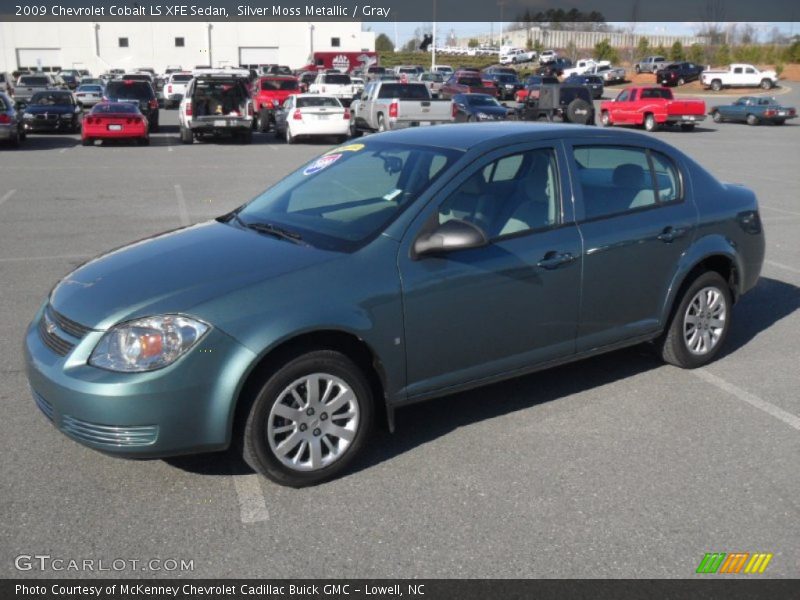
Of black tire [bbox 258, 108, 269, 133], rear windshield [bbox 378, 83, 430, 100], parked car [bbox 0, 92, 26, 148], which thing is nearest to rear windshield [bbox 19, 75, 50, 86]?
black tire [bbox 258, 108, 269, 133]

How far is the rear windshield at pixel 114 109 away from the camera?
918 inches

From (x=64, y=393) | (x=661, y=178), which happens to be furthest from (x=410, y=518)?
(x=661, y=178)

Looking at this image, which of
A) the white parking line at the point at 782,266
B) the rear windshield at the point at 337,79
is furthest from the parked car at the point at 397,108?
the white parking line at the point at 782,266

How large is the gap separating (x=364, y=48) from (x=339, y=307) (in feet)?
293

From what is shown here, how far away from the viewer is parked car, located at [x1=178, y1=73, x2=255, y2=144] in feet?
78.5

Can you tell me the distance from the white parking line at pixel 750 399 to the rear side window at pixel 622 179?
1230 millimetres

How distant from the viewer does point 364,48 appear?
3516 inches

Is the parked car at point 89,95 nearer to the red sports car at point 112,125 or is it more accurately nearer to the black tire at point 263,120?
the black tire at point 263,120

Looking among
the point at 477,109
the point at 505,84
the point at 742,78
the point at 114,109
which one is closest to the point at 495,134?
the point at 114,109

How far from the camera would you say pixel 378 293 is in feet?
13.7

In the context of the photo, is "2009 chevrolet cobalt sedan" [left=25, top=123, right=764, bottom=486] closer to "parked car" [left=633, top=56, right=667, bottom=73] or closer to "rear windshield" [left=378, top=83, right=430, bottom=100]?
"rear windshield" [left=378, top=83, right=430, bottom=100]

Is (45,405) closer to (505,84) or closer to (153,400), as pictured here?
(153,400)

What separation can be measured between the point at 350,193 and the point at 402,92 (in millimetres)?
21386
